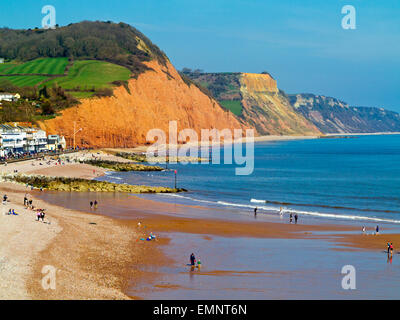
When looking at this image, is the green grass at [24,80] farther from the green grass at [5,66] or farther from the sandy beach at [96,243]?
the sandy beach at [96,243]

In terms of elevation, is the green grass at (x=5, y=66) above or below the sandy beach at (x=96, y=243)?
above

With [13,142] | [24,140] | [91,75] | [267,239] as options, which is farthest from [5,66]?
[267,239]

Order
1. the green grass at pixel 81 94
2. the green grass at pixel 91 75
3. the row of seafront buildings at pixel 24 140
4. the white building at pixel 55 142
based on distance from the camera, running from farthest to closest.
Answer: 1. the green grass at pixel 91 75
2. the green grass at pixel 81 94
3. the white building at pixel 55 142
4. the row of seafront buildings at pixel 24 140

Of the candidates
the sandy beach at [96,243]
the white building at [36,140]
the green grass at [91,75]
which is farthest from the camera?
the green grass at [91,75]

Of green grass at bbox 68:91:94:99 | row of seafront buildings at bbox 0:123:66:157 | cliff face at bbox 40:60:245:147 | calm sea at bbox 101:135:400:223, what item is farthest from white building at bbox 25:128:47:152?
calm sea at bbox 101:135:400:223

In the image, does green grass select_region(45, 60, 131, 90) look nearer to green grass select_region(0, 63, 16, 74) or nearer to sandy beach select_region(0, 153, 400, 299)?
green grass select_region(0, 63, 16, 74)

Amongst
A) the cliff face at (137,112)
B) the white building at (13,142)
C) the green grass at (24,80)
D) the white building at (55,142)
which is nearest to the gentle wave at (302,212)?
the white building at (13,142)
